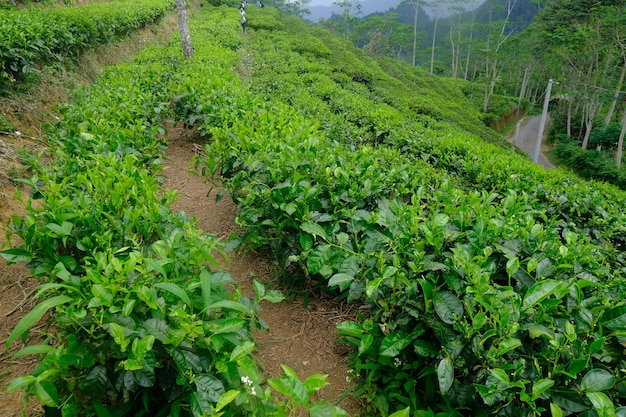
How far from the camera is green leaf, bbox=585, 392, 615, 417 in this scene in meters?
1.41

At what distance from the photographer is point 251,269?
10.4 ft

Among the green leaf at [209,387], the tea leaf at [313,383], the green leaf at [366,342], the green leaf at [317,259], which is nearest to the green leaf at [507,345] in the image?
the green leaf at [366,342]

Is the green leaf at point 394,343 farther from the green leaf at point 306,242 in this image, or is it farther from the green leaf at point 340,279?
the green leaf at point 306,242

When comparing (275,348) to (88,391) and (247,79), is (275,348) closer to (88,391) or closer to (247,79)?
(88,391)

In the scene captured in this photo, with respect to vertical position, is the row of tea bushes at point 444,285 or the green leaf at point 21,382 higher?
the green leaf at point 21,382

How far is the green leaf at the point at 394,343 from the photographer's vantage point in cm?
196

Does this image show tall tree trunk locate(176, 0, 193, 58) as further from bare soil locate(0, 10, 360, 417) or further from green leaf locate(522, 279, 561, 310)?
green leaf locate(522, 279, 561, 310)

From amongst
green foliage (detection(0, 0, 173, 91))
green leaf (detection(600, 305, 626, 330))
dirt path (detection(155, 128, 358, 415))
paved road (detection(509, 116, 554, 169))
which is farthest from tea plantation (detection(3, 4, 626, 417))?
paved road (detection(509, 116, 554, 169))

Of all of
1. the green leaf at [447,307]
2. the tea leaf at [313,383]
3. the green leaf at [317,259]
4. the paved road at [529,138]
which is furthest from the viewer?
the paved road at [529,138]

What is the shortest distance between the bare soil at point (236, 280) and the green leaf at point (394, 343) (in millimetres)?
423

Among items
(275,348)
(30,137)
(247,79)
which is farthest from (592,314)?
(247,79)

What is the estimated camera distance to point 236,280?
9.97 ft

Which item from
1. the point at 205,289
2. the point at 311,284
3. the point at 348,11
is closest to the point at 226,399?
the point at 205,289

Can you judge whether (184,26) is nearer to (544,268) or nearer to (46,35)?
(46,35)
